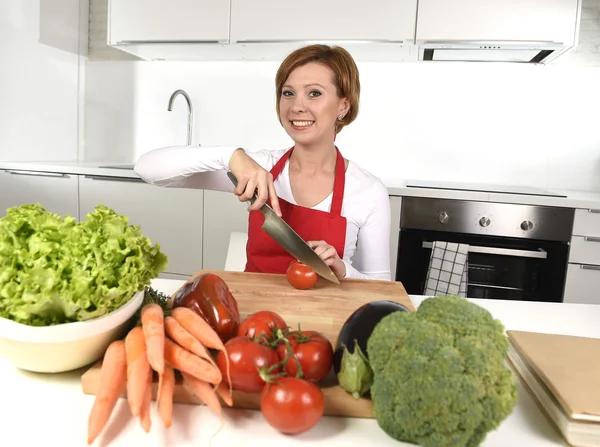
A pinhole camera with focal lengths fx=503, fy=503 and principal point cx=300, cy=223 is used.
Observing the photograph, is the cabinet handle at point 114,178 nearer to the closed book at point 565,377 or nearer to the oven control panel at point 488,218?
the oven control panel at point 488,218

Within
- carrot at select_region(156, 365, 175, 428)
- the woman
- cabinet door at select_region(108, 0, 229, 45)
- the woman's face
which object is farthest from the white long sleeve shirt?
cabinet door at select_region(108, 0, 229, 45)

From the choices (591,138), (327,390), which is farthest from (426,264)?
(327,390)

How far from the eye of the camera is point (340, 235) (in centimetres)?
151

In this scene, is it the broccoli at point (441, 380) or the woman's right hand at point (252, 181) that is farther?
Answer: the woman's right hand at point (252, 181)

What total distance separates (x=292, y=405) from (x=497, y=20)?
241 centimetres

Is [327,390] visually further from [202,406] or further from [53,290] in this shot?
[53,290]

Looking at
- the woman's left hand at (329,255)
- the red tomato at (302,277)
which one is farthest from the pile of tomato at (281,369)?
the woman's left hand at (329,255)

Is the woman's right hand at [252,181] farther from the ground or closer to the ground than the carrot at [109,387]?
farther from the ground

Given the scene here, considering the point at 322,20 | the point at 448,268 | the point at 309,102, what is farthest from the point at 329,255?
the point at 322,20

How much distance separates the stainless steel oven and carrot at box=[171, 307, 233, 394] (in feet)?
6.03

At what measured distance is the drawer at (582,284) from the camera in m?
2.32

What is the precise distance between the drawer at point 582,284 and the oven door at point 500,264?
0.03 meters

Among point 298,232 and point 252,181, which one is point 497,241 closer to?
point 298,232

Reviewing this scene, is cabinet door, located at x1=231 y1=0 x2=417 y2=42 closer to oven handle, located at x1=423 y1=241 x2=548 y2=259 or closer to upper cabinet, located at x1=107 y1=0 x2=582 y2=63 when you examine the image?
upper cabinet, located at x1=107 y1=0 x2=582 y2=63
